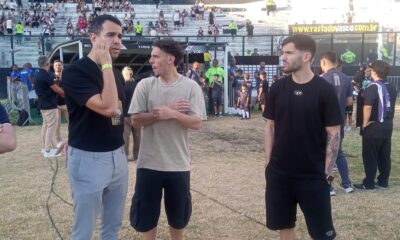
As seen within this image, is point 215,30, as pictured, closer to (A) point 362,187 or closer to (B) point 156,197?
(A) point 362,187

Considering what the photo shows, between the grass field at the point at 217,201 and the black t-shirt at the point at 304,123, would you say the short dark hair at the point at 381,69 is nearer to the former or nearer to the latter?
the grass field at the point at 217,201

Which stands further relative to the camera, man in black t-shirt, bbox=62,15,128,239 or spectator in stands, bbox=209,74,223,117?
spectator in stands, bbox=209,74,223,117

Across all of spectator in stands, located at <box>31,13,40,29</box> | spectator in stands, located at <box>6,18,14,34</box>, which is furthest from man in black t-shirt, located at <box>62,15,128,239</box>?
spectator in stands, located at <box>31,13,40,29</box>

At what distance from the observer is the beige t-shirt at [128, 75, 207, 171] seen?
377cm

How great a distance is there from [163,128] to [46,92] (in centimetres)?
561

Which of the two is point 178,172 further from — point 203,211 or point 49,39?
point 49,39

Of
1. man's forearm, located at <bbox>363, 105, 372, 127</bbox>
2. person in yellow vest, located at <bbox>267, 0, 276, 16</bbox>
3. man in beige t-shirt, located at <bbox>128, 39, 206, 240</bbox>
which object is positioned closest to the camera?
man in beige t-shirt, located at <bbox>128, 39, 206, 240</bbox>

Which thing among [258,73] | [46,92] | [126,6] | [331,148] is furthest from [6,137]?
[126,6]

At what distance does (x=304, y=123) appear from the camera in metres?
3.58

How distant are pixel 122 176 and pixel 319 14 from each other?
37.9 meters

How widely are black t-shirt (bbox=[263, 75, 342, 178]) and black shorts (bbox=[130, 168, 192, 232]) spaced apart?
81 cm

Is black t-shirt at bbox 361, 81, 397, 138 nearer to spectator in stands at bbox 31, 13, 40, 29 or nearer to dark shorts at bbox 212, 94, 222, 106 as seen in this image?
dark shorts at bbox 212, 94, 222, 106

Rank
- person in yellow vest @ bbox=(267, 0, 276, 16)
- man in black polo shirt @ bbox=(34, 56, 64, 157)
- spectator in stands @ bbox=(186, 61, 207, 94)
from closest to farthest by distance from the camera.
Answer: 1. man in black polo shirt @ bbox=(34, 56, 64, 157)
2. spectator in stands @ bbox=(186, 61, 207, 94)
3. person in yellow vest @ bbox=(267, 0, 276, 16)

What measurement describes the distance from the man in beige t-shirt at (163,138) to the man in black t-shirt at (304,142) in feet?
2.35
